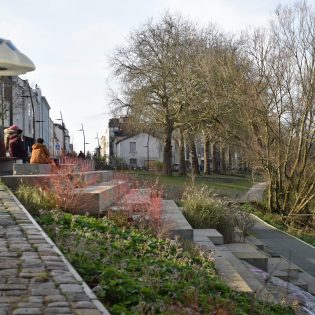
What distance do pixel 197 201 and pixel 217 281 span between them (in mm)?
6711

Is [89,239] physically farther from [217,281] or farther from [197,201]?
[197,201]

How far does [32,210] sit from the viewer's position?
9.76 m

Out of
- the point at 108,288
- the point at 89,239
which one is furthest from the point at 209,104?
Result: the point at 108,288

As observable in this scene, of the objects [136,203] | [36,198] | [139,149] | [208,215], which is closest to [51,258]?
[36,198]

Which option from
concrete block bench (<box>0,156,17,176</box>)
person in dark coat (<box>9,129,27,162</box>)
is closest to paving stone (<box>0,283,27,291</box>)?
concrete block bench (<box>0,156,17,176</box>)

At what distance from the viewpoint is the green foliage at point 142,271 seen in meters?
4.86

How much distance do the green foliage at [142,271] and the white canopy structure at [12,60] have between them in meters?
2.25

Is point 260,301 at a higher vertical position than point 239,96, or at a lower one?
lower

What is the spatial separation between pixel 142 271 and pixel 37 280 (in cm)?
149

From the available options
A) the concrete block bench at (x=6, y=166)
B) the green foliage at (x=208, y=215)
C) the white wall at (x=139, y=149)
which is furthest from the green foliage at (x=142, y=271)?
the white wall at (x=139, y=149)

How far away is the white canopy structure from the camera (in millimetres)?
7219

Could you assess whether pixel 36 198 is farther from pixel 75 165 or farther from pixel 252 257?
pixel 252 257

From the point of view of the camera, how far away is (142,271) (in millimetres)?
6070

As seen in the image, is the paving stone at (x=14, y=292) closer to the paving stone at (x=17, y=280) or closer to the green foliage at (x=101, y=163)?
the paving stone at (x=17, y=280)
